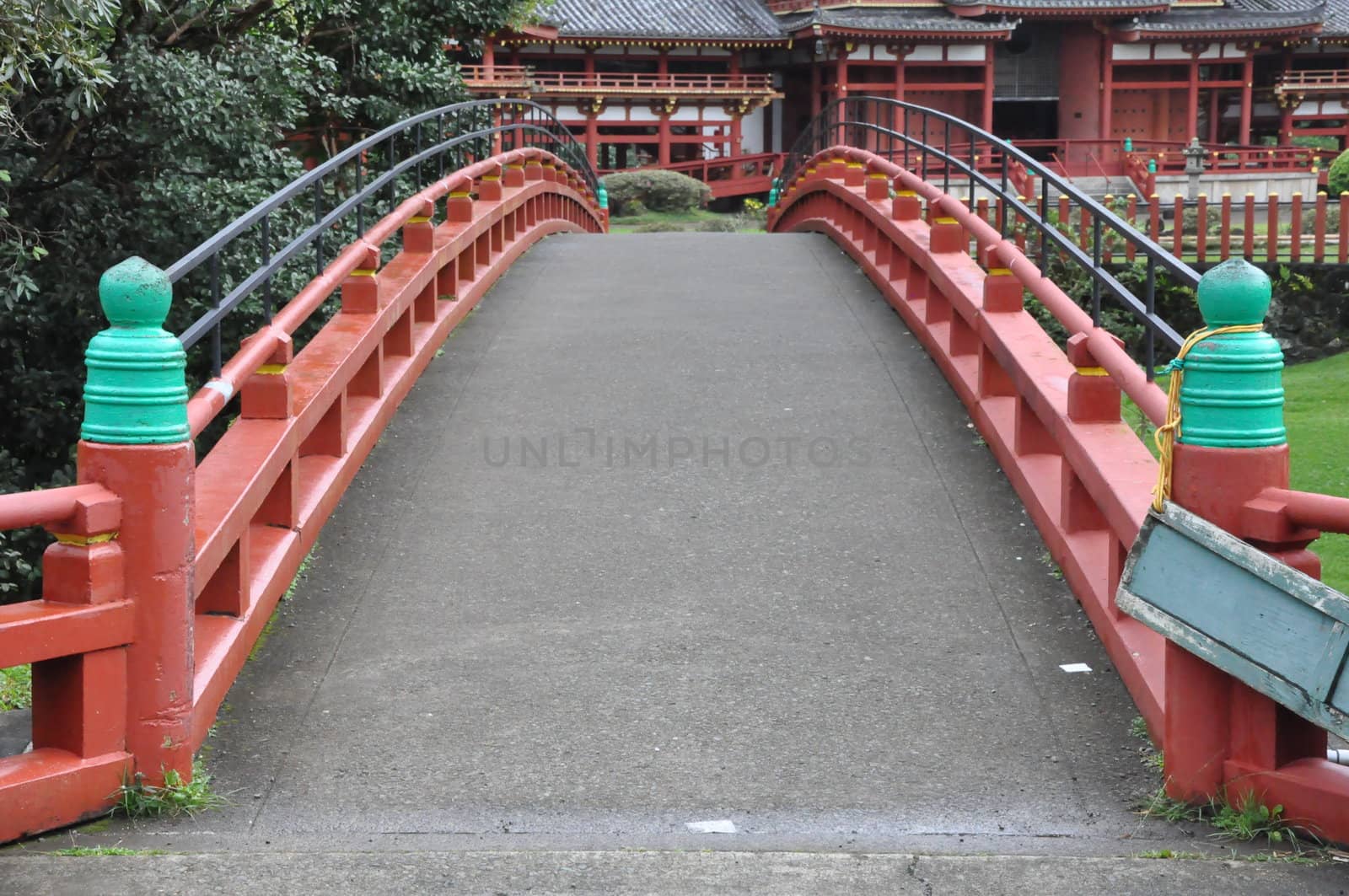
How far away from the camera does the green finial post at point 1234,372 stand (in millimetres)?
3699

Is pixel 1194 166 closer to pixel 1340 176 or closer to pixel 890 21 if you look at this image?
pixel 1340 176

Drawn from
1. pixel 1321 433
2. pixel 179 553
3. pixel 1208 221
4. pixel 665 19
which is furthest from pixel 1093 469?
pixel 665 19

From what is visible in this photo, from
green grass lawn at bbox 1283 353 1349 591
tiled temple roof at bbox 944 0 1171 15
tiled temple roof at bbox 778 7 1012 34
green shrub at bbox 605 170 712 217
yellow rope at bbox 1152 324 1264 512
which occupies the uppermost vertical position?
tiled temple roof at bbox 944 0 1171 15

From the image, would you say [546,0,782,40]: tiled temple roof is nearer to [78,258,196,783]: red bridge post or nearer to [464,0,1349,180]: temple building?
[464,0,1349,180]: temple building

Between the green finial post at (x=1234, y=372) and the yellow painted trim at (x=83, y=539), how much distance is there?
2724 millimetres

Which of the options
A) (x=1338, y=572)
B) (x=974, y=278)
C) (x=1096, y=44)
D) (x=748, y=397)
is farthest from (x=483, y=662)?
(x=1096, y=44)

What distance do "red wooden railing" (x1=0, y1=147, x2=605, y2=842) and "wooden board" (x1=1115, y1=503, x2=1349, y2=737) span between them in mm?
2505

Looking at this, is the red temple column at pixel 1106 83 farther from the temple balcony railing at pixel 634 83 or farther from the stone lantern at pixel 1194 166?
the temple balcony railing at pixel 634 83

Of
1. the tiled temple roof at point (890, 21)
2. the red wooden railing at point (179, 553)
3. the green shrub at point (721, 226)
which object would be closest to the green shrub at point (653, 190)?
the green shrub at point (721, 226)

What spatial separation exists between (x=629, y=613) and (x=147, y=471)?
76.0 inches

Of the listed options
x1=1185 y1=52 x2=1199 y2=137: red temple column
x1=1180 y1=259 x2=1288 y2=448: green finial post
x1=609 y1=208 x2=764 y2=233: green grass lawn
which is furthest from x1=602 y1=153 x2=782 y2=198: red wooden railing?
x1=1180 y1=259 x2=1288 y2=448: green finial post

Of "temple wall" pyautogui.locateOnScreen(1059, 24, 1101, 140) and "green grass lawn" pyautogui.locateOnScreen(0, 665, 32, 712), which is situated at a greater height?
"temple wall" pyautogui.locateOnScreen(1059, 24, 1101, 140)

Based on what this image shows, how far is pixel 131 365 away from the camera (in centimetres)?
384

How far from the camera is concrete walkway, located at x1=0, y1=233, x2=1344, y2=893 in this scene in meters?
3.68
